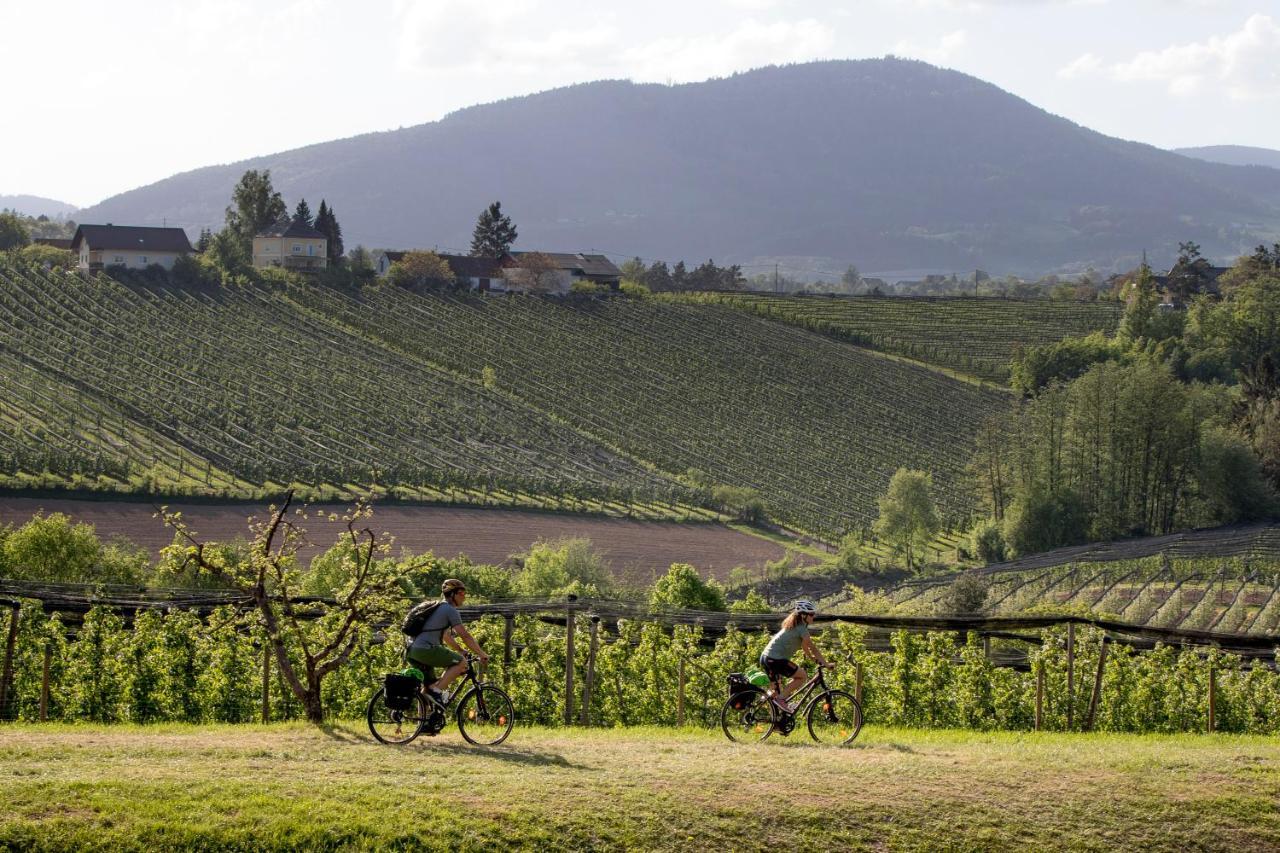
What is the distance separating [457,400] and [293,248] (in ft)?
123

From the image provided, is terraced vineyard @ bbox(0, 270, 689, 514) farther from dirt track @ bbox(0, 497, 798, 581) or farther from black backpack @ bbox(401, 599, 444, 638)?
black backpack @ bbox(401, 599, 444, 638)

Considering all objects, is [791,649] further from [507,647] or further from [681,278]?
[681,278]

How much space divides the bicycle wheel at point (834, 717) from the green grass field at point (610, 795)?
390 millimetres

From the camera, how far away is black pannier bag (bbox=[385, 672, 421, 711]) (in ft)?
56.5

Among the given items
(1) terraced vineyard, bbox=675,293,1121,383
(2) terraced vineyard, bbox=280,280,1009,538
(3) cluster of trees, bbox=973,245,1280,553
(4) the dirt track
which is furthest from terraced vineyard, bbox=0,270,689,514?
(1) terraced vineyard, bbox=675,293,1121,383

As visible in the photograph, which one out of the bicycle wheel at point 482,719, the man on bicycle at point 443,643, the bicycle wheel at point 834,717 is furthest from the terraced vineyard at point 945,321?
the man on bicycle at point 443,643

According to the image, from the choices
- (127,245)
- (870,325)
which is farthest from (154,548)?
(870,325)

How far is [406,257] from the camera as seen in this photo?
12319 centimetres

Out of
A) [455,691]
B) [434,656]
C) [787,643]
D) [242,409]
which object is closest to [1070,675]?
[787,643]

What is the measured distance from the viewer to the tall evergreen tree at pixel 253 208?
135 metres

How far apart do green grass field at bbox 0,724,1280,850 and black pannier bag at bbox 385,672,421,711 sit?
542 millimetres

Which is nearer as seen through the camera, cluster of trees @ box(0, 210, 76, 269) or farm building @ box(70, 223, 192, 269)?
cluster of trees @ box(0, 210, 76, 269)

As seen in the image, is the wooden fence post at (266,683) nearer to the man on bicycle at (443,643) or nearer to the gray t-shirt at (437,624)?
the man on bicycle at (443,643)

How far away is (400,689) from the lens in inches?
679
